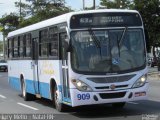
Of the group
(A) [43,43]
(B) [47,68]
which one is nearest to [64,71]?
(B) [47,68]

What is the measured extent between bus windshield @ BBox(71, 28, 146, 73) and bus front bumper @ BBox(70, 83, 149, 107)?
57cm

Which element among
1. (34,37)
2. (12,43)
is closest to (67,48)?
(34,37)

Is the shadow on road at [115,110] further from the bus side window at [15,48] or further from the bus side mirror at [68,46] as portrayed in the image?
the bus side window at [15,48]

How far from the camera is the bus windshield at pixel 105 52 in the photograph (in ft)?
42.5

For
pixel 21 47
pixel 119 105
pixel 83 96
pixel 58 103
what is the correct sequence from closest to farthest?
pixel 83 96, pixel 58 103, pixel 119 105, pixel 21 47

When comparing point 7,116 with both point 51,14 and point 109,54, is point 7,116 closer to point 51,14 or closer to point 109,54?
point 109,54

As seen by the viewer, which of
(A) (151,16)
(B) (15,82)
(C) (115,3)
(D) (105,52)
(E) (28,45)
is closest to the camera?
(D) (105,52)

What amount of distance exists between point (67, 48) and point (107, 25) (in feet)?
4.24

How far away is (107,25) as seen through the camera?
13305 millimetres

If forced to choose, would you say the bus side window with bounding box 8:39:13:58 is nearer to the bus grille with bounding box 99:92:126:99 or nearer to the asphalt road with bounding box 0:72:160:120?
the asphalt road with bounding box 0:72:160:120

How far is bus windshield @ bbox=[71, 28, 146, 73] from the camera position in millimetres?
12953

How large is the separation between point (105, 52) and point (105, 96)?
3.79ft

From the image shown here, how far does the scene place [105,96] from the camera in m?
12.9

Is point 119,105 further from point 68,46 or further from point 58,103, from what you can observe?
Answer: point 68,46
